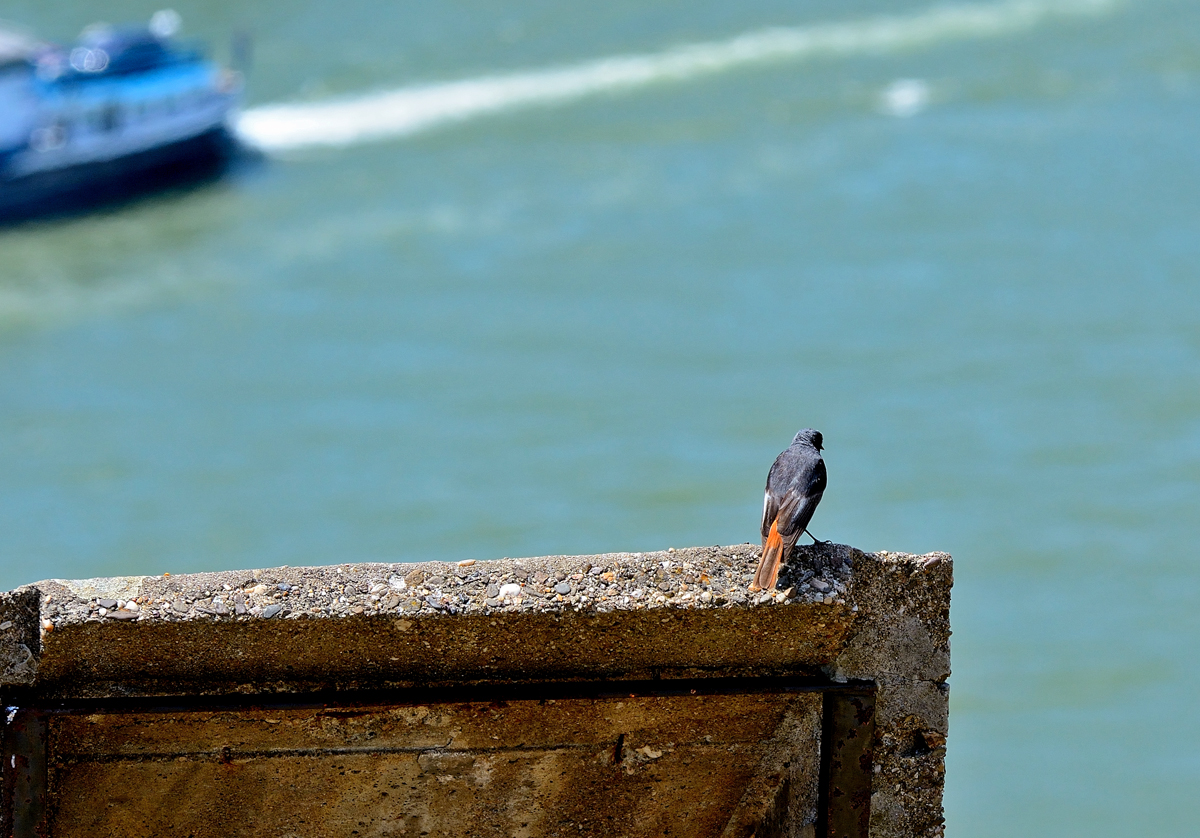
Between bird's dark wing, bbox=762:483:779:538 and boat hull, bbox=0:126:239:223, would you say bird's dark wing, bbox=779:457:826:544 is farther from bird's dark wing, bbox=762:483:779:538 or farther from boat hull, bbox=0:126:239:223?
boat hull, bbox=0:126:239:223

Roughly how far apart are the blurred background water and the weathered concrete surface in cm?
1334

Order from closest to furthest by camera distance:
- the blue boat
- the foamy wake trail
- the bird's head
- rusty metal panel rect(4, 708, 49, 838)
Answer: rusty metal panel rect(4, 708, 49, 838), the bird's head, the blue boat, the foamy wake trail

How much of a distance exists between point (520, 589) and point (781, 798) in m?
0.88

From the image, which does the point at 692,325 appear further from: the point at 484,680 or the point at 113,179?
the point at 484,680

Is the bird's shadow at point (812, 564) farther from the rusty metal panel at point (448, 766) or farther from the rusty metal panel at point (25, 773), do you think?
the rusty metal panel at point (25, 773)

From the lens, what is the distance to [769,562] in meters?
3.93

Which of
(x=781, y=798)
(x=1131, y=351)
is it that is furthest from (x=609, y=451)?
(x=781, y=798)

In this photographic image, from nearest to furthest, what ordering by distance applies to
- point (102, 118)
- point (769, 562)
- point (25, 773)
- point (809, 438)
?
point (25, 773), point (769, 562), point (809, 438), point (102, 118)

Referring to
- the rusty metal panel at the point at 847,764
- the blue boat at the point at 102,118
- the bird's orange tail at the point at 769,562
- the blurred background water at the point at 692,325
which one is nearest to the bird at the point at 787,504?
the bird's orange tail at the point at 769,562

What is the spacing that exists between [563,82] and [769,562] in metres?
33.9

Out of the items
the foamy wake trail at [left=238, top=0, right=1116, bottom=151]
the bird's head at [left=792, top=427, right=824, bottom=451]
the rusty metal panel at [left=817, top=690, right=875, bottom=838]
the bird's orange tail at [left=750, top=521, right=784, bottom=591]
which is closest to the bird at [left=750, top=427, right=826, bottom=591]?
the bird's orange tail at [left=750, top=521, right=784, bottom=591]

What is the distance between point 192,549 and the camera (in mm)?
23000

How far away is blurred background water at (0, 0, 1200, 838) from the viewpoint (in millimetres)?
21469

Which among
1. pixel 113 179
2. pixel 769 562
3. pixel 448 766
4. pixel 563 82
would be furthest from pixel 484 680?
pixel 563 82
